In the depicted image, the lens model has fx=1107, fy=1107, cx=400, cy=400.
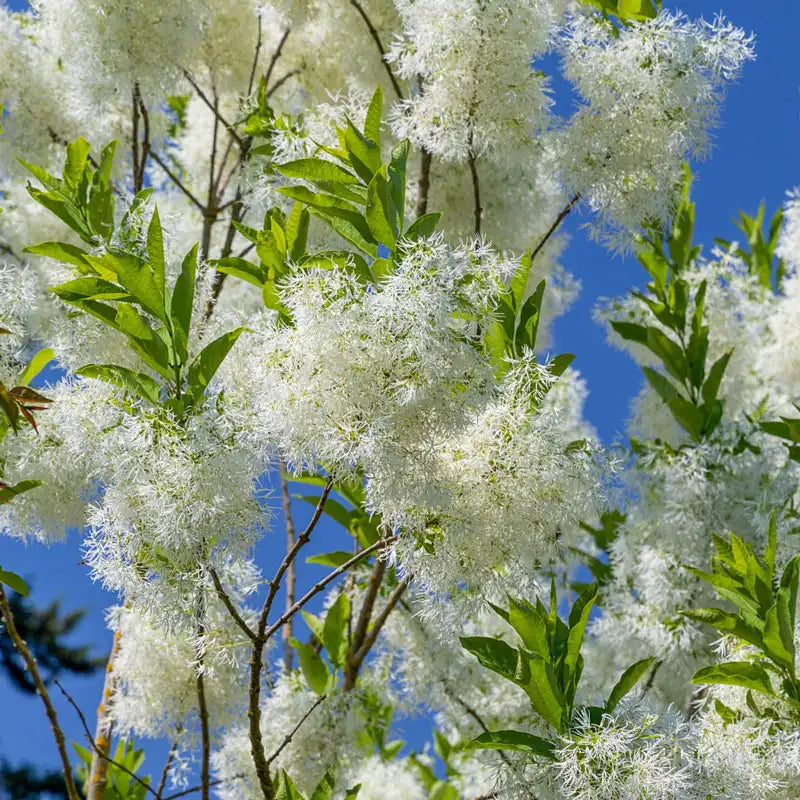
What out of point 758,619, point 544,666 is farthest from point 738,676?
point 544,666

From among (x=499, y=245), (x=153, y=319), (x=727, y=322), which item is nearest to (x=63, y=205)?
(x=153, y=319)

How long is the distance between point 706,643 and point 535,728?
2.72ft

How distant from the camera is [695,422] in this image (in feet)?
10.4

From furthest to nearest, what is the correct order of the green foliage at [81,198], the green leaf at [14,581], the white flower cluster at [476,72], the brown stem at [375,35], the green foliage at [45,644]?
1. the green foliage at [45,644]
2. the brown stem at [375,35]
3. the white flower cluster at [476,72]
4. the green foliage at [81,198]
5. the green leaf at [14,581]

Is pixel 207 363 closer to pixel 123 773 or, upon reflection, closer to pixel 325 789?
pixel 325 789

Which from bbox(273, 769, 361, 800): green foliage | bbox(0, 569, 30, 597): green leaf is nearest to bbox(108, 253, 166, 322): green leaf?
bbox(0, 569, 30, 597): green leaf

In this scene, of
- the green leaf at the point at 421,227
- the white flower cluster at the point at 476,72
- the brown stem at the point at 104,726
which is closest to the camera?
the green leaf at the point at 421,227

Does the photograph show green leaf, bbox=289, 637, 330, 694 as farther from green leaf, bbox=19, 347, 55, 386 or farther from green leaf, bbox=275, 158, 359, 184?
green leaf, bbox=275, 158, 359, 184

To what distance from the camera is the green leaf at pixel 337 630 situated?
114 inches

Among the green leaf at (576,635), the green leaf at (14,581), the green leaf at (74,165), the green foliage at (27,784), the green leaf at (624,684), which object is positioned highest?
the green foliage at (27,784)

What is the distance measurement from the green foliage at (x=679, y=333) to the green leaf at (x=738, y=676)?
1.12 metres

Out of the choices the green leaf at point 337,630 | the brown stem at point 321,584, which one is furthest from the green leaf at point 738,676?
the green leaf at point 337,630

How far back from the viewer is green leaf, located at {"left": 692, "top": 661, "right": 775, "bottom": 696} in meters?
2.09

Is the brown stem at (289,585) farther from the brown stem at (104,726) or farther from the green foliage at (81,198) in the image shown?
the green foliage at (81,198)
